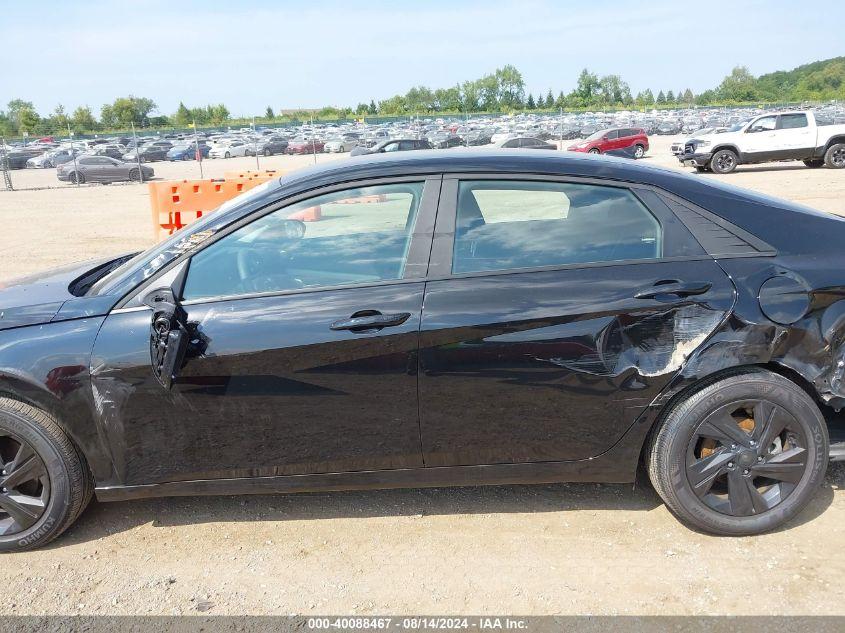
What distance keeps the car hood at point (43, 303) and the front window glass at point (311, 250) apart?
45cm

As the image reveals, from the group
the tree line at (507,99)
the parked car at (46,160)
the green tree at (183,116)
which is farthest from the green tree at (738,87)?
the parked car at (46,160)

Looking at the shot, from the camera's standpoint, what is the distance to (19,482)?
3035 mm

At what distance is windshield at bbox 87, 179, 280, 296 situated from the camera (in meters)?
2.99

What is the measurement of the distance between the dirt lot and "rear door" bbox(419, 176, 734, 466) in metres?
0.42

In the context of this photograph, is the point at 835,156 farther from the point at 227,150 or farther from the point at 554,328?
the point at 227,150

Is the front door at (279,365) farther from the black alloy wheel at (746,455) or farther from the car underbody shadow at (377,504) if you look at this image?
the black alloy wheel at (746,455)

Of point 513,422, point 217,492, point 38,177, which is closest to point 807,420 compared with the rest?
point 513,422

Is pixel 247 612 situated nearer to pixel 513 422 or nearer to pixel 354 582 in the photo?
pixel 354 582

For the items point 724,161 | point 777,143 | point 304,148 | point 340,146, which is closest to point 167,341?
point 724,161

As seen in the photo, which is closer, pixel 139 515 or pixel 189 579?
pixel 189 579

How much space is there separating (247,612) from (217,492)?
0.57 metres

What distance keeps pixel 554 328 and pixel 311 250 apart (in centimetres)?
112

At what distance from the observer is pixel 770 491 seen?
119 inches

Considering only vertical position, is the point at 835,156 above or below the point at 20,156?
below
